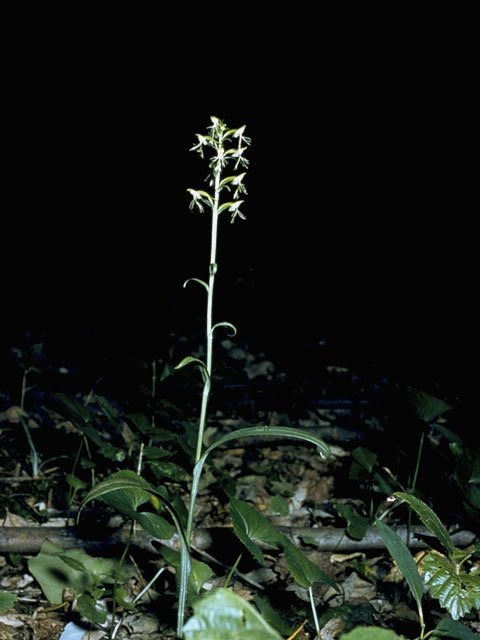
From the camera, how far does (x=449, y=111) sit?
367 inches

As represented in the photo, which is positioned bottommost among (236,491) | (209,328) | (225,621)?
(236,491)

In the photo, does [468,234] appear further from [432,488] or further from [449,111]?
[432,488]

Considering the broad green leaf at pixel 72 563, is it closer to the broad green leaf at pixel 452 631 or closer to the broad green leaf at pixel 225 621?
the broad green leaf at pixel 225 621

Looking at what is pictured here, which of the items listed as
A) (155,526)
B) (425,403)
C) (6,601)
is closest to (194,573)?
(155,526)

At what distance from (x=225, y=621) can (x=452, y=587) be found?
0.70 m

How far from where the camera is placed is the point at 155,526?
128 centimetres

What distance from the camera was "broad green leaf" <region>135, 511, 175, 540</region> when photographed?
49.2 inches

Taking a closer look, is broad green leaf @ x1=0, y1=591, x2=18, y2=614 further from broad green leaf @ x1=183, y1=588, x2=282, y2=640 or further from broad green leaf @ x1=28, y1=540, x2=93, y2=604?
broad green leaf @ x1=183, y1=588, x2=282, y2=640

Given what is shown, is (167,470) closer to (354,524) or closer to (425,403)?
(354,524)

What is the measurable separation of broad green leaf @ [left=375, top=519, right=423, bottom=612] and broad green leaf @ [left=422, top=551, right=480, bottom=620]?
0.03 metres

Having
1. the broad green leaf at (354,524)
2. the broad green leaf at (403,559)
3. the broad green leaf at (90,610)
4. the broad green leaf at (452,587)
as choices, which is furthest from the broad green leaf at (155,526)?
the broad green leaf at (354,524)

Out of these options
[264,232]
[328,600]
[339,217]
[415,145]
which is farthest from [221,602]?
[415,145]

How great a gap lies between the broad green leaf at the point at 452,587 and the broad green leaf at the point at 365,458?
699mm

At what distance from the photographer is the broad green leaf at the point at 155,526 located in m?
1.25
